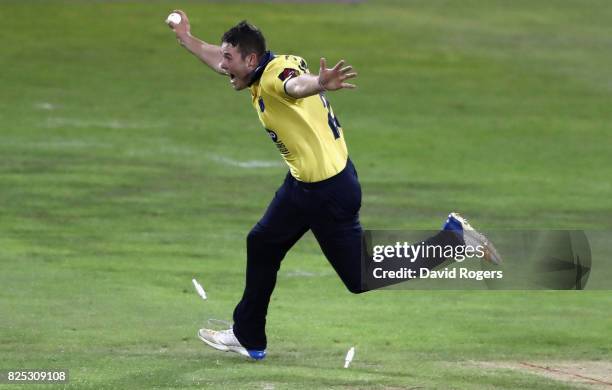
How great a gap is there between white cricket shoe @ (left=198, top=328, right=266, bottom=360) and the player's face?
2.02 metres

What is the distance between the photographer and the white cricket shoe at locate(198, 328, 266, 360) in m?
11.5

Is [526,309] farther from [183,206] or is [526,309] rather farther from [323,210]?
[183,206]

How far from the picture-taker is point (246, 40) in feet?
34.8

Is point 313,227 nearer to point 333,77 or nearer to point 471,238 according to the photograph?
point 471,238

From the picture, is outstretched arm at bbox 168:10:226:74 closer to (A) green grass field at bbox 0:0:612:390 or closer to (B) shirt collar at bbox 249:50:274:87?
(B) shirt collar at bbox 249:50:274:87

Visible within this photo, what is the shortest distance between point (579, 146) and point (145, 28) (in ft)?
42.8

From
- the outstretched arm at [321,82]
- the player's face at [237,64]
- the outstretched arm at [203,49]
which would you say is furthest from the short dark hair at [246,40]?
the outstretched arm at [203,49]

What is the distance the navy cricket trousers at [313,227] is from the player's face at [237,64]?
0.81 metres

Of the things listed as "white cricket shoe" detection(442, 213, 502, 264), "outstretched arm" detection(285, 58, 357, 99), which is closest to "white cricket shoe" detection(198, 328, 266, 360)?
"white cricket shoe" detection(442, 213, 502, 264)

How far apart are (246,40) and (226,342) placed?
2.41m

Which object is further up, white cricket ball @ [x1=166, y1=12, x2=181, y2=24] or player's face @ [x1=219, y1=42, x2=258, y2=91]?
white cricket ball @ [x1=166, y1=12, x2=181, y2=24]

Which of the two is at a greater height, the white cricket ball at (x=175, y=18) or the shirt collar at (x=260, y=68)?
the white cricket ball at (x=175, y=18)

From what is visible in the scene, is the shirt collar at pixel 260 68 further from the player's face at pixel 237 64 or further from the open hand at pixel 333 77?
the open hand at pixel 333 77

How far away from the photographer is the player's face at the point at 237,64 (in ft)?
34.8
